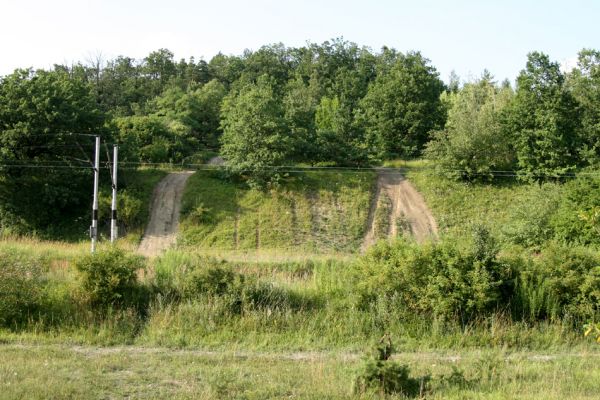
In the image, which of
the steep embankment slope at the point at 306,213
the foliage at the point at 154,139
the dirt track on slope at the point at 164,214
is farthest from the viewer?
the foliage at the point at 154,139

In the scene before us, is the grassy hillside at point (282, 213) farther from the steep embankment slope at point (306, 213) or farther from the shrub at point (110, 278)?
the shrub at point (110, 278)

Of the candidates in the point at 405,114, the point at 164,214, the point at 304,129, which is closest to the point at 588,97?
the point at 405,114

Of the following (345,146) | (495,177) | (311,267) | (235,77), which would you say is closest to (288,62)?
(235,77)

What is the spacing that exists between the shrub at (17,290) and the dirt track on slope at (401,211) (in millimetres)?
24154

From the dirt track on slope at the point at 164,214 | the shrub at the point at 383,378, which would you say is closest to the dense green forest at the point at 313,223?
the shrub at the point at 383,378

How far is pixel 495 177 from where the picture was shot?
4297cm

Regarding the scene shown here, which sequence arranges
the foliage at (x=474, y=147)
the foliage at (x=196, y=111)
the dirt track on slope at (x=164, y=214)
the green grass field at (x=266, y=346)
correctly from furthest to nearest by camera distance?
the foliage at (x=196, y=111), the foliage at (x=474, y=147), the dirt track on slope at (x=164, y=214), the green grass field at (x=266, y=346)

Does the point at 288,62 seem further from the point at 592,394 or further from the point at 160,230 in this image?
the point at 592,394

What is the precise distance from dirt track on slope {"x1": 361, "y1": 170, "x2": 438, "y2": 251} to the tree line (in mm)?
2739

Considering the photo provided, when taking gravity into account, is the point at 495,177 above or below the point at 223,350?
above

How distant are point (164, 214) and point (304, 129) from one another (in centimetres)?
1261

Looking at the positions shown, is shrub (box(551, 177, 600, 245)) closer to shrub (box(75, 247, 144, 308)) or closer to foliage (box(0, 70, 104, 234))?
shrub (box(75, 247, 144, 308))

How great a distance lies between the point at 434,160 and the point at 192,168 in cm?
1864

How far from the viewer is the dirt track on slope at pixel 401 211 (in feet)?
126
